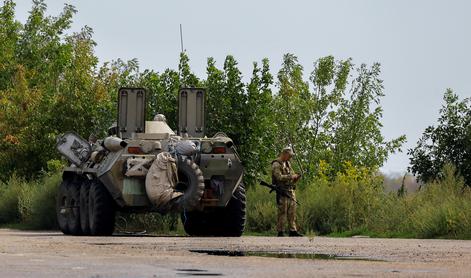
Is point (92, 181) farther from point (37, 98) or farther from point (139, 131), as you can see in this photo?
point (37, 98)

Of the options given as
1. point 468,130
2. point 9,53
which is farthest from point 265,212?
point 9,53

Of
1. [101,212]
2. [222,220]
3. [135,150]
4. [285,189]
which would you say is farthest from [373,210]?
[101,212]

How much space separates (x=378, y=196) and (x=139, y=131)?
5.91 metres

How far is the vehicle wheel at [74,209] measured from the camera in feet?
93.2

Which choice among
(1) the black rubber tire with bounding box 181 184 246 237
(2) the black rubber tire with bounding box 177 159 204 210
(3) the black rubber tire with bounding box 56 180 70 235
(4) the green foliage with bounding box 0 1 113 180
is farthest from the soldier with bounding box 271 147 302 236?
(4) the green foliage with bounding box 0 1 113 180

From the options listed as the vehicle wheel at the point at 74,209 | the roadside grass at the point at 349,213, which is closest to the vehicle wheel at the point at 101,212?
the vehicle wheel at the point at 74,209

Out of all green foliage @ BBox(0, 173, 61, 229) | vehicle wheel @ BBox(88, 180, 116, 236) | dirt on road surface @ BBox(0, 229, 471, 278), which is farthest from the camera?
green foliage @ BBox(0, 173, 61, 229)

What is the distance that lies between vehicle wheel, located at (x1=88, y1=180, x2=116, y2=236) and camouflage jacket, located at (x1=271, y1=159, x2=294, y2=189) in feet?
12.1

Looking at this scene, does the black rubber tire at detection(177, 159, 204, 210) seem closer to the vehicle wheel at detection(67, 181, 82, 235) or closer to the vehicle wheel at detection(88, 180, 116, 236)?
the vehicle wheel at detection(88, 180, 116, 236)

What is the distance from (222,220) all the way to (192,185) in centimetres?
145

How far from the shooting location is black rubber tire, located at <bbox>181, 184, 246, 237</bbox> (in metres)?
27.5

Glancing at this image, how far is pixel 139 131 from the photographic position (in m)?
28.9

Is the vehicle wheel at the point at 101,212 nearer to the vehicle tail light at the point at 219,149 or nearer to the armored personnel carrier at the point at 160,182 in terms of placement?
the armored personnel carrier at the point at 160,182

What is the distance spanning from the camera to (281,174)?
28750 millimetres
